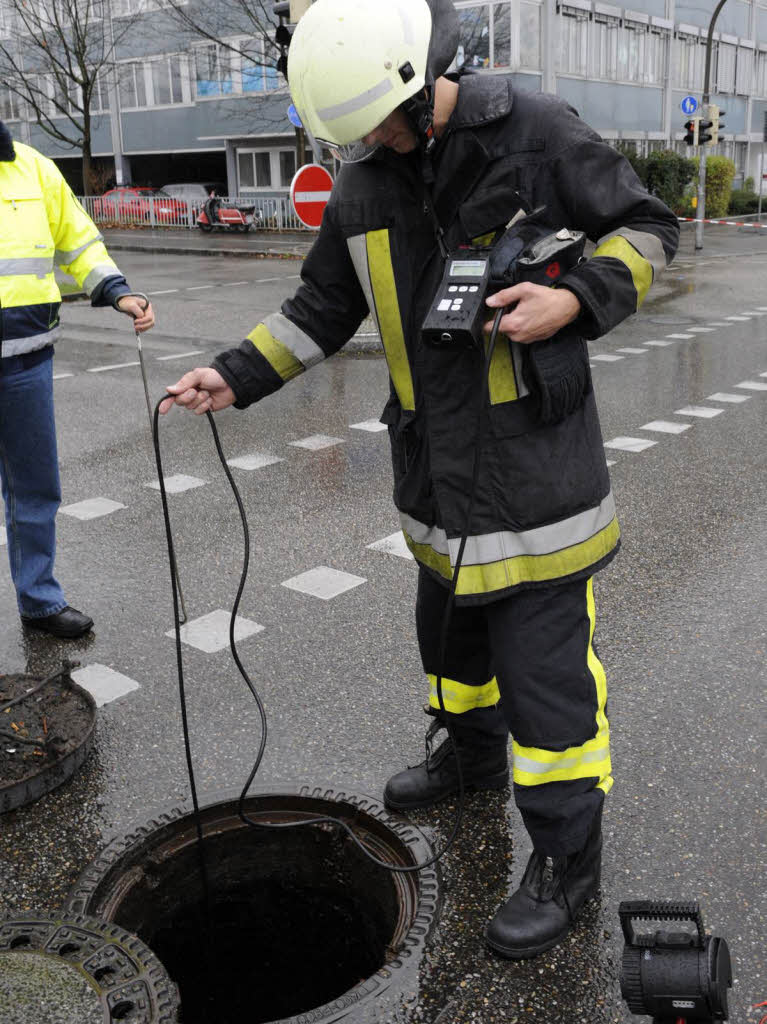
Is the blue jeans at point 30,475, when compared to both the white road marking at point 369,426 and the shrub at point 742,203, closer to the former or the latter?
the white road marking at point 369,426

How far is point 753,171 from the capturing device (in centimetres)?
4525

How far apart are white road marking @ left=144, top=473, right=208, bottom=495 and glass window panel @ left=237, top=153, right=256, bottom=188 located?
37.0 metres

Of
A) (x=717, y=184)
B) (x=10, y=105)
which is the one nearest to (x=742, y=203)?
(x=717, y=184)

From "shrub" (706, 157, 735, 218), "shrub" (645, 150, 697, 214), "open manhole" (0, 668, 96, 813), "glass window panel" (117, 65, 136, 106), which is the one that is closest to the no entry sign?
"open manhole" (0, 668, 96, 813)

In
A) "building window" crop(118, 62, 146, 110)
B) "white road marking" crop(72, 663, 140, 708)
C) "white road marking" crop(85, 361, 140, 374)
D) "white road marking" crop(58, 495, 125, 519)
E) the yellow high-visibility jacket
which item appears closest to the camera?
"white road marking" crop(72, 663, 140, 708)

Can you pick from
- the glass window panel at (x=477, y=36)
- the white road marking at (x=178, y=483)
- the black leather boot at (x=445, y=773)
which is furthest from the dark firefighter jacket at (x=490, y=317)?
the glass window panel at (x=477, y=36)

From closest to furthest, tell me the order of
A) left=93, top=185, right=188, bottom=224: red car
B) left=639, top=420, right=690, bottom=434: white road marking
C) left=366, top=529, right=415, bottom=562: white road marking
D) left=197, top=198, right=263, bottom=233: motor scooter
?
1. left=366, top=529, right=415, bottom=562: white road marking
2. left=639, top=420, right=690, bottom=434: white road marking
3. left=197, top=198, right=263, bottom=233: motor scooter
4. left=93, top=185, right=188, bottom=224: red car

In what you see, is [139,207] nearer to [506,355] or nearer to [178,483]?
[178,483]

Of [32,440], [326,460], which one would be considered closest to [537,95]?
[32,440]

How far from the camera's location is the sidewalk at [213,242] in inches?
956

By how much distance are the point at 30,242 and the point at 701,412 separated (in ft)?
17.7

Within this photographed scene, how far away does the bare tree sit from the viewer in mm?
37781

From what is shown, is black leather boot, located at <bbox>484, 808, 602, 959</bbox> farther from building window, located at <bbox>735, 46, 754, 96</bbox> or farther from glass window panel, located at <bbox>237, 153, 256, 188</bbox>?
building window, located at <bbox>735, 46, 754, 96</bbox>

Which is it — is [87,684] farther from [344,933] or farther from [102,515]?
[102,515]
